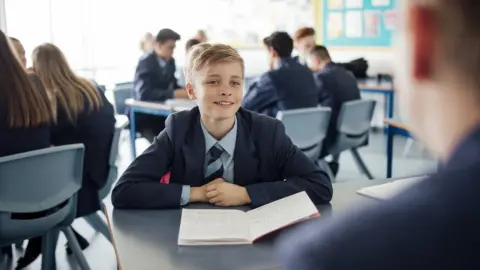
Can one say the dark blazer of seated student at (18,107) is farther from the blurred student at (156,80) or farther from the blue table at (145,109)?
the blurred student at (156,80)

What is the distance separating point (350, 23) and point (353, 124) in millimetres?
3296

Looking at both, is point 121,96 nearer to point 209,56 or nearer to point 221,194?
point 209,56

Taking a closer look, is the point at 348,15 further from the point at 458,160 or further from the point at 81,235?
the point at 458,160

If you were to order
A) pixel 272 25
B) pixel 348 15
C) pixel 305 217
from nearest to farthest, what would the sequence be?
1. pixel 305 217
2. pixel 348 15
3. pixel 272 25

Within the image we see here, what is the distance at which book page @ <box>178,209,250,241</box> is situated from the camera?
1391 millimetres

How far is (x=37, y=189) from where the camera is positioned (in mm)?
2271

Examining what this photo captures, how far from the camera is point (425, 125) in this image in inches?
19.8

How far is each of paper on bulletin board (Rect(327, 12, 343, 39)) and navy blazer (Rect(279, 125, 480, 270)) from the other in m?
6.91

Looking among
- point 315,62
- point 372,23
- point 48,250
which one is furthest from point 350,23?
point 48,250

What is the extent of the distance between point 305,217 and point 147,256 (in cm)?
42

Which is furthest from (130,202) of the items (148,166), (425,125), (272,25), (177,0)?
(177,0)

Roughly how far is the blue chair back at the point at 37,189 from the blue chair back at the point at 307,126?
144 centimetres

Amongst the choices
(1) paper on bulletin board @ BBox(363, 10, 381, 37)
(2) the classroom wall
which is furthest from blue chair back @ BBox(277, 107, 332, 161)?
(1) paper on bulletin board @ BBox(363, 10, 381, 37)

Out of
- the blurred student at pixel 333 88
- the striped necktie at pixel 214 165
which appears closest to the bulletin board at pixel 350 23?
the blurred student at pixel 333 88
